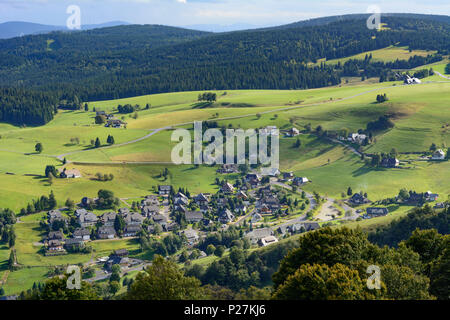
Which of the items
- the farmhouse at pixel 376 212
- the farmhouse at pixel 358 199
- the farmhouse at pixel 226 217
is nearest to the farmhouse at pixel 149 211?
the farmhouse at pixel 226 217

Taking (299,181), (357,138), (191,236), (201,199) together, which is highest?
(357,138)

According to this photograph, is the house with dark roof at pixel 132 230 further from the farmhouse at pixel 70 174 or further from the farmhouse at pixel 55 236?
the farmhouse at pixel 70 174

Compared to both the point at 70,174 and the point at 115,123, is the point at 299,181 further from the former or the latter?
the point at 115,123

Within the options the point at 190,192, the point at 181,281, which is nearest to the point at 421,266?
the point at 181,281

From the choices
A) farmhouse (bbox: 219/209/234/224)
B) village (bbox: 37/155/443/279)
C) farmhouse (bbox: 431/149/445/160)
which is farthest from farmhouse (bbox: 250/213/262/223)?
farmhouse (bbox: 431/149/445/160)

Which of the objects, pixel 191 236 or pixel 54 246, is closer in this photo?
pixel 54 246

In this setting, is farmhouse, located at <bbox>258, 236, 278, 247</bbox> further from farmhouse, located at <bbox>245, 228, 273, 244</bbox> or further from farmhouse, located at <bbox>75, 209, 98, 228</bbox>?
farmhouse, located at <bbox>75, 209, 98, 228</bbox>

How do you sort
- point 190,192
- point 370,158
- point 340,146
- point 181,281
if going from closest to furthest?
1. point 181,281
2. point 190,192
3. point 370,158
4. point 340,146

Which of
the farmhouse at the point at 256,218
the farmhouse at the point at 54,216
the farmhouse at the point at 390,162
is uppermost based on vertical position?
the farmhouse at the point at 390,162

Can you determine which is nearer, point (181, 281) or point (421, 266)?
point (181, 281)

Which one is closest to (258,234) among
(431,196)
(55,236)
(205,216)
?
(205,216)

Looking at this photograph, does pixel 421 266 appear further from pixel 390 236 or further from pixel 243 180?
pixel 243 180
